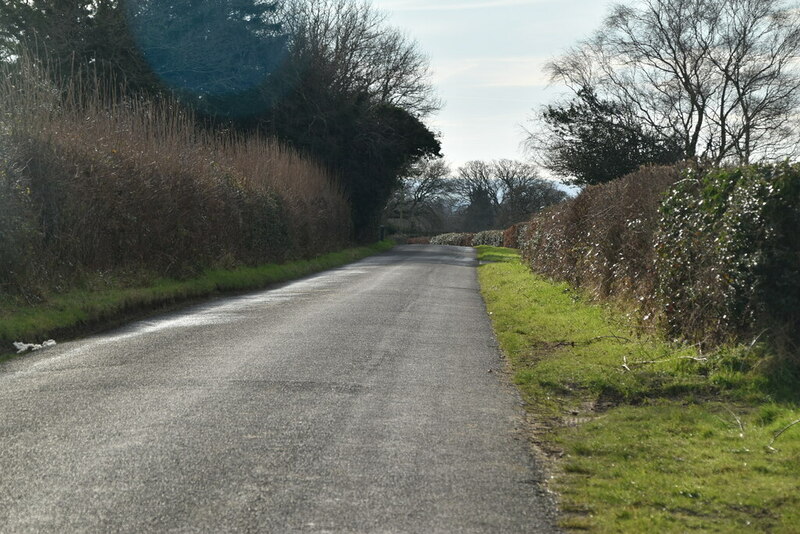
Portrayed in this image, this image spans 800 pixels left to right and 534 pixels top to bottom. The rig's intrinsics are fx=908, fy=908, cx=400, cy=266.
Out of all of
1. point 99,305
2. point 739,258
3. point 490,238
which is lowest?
point 490,238

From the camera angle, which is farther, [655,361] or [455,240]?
[455,240]

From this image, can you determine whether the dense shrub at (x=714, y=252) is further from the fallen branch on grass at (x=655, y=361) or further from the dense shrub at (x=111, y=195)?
the dense shrub at (x=111, y=195)

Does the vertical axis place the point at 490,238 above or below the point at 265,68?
below

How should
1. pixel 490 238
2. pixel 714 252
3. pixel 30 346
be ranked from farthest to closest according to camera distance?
pixel 490 238
pixel 30 346
pixel 714 252

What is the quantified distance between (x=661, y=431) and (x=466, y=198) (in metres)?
120

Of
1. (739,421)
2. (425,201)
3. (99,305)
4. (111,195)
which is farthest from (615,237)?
(425,201)

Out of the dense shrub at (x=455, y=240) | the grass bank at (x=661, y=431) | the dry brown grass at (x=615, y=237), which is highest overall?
the dry brown grass at (x=615, y=237)

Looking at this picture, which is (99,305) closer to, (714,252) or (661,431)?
(714,252)

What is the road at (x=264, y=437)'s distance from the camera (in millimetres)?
5227

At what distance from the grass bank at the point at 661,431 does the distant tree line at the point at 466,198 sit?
84.9 metres

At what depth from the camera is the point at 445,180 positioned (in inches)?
4616

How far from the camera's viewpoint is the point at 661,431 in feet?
24.7

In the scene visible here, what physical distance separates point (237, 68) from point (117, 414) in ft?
131

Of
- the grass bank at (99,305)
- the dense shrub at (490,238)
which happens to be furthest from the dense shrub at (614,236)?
the dense shrub at (490,238)
